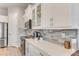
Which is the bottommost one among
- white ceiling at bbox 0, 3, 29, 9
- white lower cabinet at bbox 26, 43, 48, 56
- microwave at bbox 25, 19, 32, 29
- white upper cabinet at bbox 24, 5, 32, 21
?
white lower cabinet at bbox 26, 43, 48, 56

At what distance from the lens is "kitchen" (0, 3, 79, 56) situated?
4.47 feet

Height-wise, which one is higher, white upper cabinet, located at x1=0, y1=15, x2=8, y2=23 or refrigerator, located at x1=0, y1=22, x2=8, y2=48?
white upper cabinet, located at x1=0, y1=15, x2=8, y2=23

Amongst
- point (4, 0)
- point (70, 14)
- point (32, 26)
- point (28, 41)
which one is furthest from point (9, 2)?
point (70, 14)

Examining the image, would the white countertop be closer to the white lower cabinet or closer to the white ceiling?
the white lower cabinet

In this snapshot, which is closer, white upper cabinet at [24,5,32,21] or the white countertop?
the white countertop

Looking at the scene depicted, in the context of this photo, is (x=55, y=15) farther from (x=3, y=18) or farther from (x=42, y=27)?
(x=3, y=18)

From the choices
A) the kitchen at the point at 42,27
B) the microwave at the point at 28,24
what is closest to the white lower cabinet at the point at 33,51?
the kitchen at the point at 42,27

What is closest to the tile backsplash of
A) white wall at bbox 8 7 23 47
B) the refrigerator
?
white wall at bbox 8 7 23 47

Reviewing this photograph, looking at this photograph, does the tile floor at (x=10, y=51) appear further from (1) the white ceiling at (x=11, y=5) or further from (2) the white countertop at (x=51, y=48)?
(1) the white ceiling at (x=11, y=5)

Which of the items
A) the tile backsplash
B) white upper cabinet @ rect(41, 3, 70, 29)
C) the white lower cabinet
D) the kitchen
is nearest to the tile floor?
the kitchen

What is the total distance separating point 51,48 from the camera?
1450 mm

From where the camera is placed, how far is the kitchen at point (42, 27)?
4.47 feet

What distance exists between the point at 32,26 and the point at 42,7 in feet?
0.86

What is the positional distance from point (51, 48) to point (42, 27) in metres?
0.29
